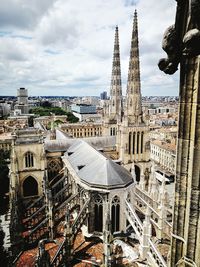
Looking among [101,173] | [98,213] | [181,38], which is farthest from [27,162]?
[181,38]

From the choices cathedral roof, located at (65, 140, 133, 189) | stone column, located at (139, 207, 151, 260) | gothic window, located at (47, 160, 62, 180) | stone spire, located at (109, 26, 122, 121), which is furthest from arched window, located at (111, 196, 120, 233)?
stone spire, located at (109, 26, 122, 121)

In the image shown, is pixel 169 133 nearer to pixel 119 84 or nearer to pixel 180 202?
pixel 119 84

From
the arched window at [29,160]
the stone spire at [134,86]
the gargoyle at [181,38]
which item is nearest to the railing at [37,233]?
the arched window at [29,160]

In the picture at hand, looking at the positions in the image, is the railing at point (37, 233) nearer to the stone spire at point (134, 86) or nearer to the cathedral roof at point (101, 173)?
the cathedral roof at point (101, 173)

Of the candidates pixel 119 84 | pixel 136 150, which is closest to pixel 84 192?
pixel 136 150

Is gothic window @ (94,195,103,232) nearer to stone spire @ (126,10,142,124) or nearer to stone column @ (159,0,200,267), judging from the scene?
stone spire @ (126,10,142,124)

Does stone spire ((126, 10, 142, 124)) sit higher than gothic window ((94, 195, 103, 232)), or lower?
higher

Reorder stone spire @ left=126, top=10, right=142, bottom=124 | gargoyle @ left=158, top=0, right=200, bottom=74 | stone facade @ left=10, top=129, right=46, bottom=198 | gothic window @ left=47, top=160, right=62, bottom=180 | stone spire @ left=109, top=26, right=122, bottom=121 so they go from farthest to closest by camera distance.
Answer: stone spire @ left=109, top=26, right=122, bottom=121 → gothic window @ left=47, top=160, right=62, bottom=180 → stone spire @ left=126, top=10, right=142, bottom=124 → stone facade @ left=10, top=129, right=46, bottom=198 → gargoyle @ left=158, top=0, right=200, bottom=74
